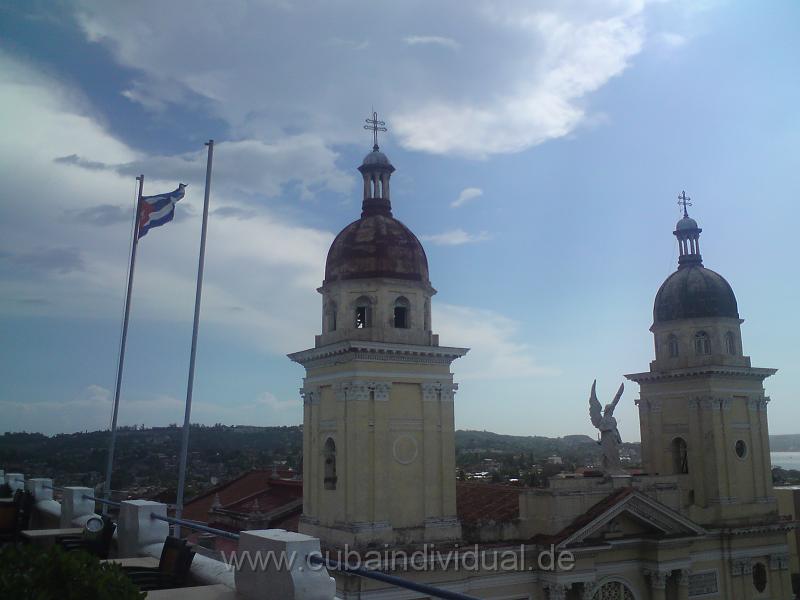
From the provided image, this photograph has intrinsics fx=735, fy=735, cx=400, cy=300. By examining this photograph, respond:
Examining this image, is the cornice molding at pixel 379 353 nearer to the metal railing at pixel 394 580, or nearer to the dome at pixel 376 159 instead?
the dome at pixel 376 159

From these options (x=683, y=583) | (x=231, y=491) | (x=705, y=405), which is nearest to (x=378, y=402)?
(x=683, y=583)

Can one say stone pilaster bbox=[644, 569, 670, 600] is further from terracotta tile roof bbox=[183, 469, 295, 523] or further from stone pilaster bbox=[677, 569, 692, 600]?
terracotta tile roof bbox=[183, 469, 295, 523]

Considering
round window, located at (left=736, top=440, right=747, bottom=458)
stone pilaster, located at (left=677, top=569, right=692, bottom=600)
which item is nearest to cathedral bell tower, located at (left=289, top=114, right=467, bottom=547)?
stone pilaster, located at (left=677, top=569, right=692, bottom=600)

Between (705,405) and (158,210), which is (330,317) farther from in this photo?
(705,405)

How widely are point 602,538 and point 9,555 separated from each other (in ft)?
76.2

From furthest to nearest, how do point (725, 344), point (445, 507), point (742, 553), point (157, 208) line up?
point (725, 344)
point (742, 553)
point (445, 507)
point (157, 208)

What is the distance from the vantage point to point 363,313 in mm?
25500

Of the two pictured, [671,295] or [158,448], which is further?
[158,448]

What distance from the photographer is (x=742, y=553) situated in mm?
30094

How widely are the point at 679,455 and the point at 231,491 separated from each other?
25.2 m

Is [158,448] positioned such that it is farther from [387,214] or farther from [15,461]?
[387,214]

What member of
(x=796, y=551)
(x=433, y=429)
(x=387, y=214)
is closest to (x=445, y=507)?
(x=433, y=429)

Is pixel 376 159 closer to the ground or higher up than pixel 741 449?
higher up

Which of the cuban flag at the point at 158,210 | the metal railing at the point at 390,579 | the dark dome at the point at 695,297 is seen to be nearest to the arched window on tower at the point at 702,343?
the dark dome at the point at 695,297
